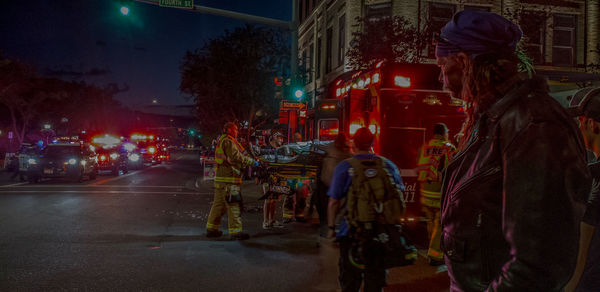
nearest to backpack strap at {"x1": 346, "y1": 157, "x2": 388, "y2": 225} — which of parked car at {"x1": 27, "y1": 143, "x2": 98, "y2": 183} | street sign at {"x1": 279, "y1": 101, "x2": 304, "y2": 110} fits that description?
street sign at {"x1": 279, "y1": 101, "x2": 304, "y2": 110}

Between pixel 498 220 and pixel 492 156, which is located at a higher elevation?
pixel 492 156

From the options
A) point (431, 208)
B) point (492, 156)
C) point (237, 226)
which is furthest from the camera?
point (237, 226)

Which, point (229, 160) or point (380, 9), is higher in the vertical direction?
point (380, 9)

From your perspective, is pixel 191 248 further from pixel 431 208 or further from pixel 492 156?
pixel 492 156

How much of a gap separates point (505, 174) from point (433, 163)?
543 cm

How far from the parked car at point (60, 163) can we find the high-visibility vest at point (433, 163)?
53.2ft

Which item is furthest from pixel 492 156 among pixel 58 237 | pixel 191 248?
pixel 58 237

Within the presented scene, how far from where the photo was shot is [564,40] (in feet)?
69.9

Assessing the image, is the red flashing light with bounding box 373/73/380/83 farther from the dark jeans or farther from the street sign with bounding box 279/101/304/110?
the street sign with bounding box 279/101/304/110

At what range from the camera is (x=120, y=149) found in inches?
985

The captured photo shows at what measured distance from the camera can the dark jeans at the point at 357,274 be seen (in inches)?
145

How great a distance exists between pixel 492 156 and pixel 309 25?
→ 104ft

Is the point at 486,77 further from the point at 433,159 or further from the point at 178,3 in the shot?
the point at 178,3

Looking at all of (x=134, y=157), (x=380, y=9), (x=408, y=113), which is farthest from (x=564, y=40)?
(x=134, y=157)
